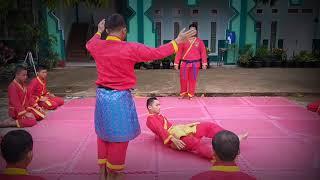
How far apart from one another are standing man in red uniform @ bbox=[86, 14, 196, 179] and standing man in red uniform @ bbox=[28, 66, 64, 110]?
4.12 m

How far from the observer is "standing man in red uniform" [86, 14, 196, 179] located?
3.70m

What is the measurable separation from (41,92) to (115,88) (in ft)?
15.2

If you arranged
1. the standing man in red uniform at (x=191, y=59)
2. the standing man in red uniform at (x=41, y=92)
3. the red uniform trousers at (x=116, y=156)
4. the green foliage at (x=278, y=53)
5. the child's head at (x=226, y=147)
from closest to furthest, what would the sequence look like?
the child's head at (x=226, y=147) → the red uniform trousers at (x=116, y=156) → the standing man in red uniform at (x=41, y=92) → the standing man in red uniform at (x=191, y=59) → the green foliage at (x=278, y=53)

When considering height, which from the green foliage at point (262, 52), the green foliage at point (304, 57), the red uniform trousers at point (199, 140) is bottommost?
the red uniform trousers at point (199, 140)

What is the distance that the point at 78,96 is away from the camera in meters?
9.99

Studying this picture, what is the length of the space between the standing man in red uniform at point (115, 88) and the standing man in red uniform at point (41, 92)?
4116 mm

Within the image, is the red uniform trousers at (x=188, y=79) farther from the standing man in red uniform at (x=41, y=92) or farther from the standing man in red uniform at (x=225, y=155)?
the standing man in red uniform at (x=225, y=155)

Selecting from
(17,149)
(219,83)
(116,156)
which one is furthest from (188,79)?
(17,149)

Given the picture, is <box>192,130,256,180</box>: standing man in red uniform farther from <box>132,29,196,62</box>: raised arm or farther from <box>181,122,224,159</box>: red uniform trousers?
<box>181,122,224,159</box>: red uniform trousers

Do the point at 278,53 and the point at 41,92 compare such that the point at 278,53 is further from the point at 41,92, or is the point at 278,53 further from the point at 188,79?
the point at 41,92

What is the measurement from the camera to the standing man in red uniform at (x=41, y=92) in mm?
7711

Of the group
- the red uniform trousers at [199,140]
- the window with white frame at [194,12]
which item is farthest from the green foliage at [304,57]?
the red uniform trousers at [199,140]

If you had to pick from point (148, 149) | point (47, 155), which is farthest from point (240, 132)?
point (47, 155)

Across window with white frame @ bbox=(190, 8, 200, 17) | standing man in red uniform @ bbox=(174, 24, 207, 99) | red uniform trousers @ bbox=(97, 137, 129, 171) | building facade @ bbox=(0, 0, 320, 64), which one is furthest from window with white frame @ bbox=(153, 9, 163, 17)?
red uniform trousers @ bbox=(97, 137, 129, 171)
